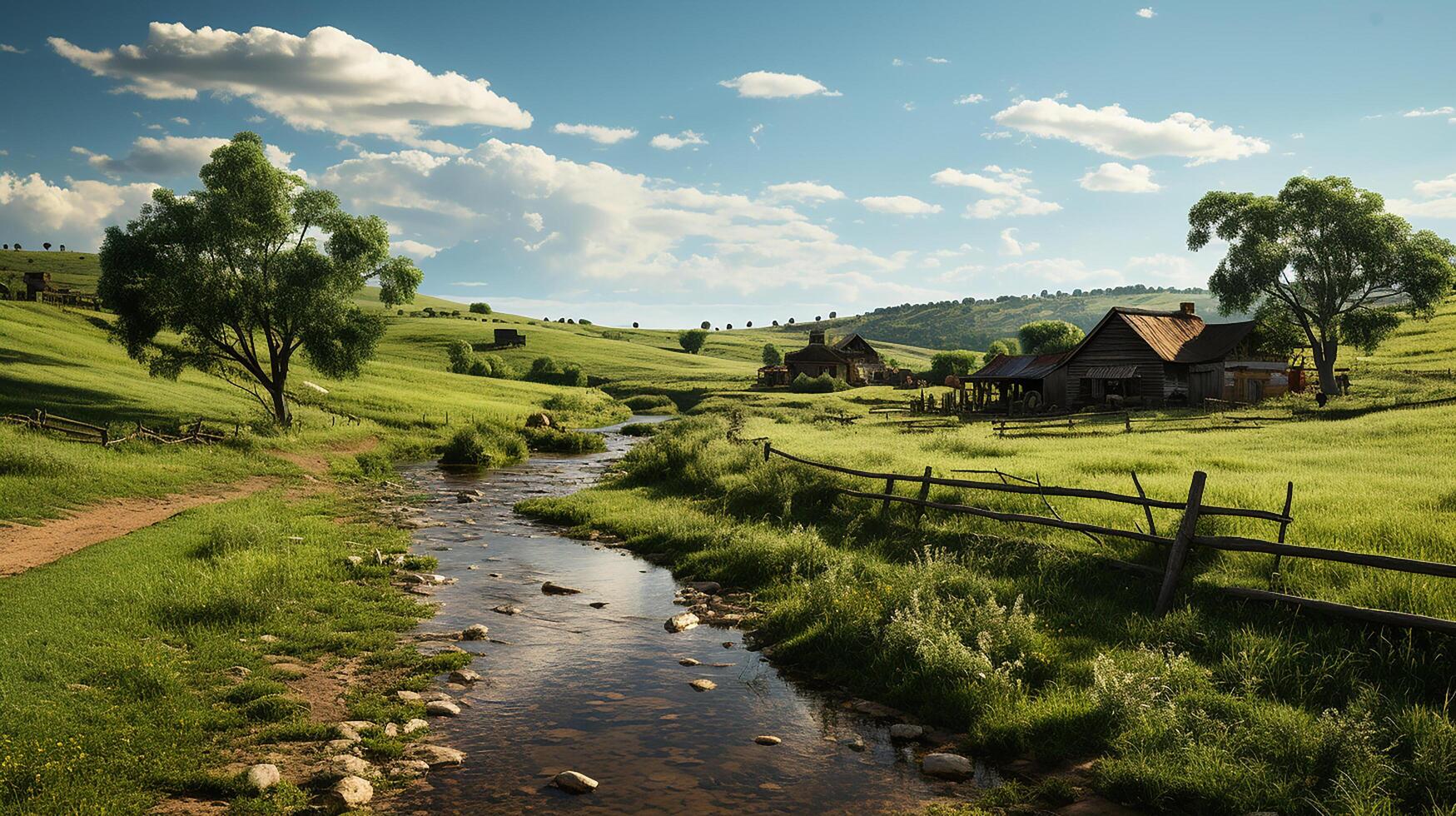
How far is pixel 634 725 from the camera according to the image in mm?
9641

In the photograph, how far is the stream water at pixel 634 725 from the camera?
794 cm

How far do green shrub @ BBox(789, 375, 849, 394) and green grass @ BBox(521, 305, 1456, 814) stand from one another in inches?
2471

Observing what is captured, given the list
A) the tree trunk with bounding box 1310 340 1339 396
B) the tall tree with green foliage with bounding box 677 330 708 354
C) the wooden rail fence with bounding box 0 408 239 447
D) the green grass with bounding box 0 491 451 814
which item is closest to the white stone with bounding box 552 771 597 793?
the green grass with bounding box 0 491 451 814

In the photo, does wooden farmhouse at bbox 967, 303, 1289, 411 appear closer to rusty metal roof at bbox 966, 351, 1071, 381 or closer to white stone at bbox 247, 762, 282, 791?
rusty metal roof at bbox 966, 351, 1071, 381

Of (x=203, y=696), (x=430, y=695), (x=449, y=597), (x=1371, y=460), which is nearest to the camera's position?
(x=203, y=696)

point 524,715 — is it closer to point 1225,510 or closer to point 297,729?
point 297,729

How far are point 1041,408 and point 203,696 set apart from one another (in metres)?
54.4

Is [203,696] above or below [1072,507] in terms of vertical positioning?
below

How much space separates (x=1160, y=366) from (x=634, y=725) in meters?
49.8

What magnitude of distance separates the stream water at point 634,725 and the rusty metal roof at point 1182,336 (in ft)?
148

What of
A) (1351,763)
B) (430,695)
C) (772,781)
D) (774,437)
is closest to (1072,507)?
(1351,763)

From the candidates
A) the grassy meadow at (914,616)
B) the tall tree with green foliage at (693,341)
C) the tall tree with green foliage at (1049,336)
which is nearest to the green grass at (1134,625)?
the grassy meadow at (914,616)

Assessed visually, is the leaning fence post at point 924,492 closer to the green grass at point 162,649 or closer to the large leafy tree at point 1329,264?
the green grass at point 162,649

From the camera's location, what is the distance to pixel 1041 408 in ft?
182
